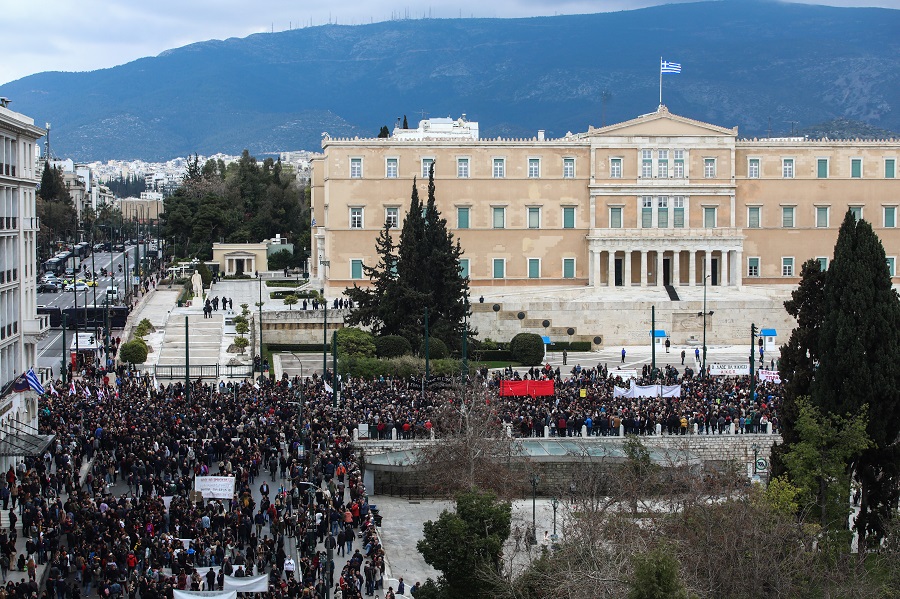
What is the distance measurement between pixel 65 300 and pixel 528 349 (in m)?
31.4

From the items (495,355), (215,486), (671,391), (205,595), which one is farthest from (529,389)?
(205,595)

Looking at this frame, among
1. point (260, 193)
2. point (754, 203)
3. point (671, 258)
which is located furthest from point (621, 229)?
point (260, 193)

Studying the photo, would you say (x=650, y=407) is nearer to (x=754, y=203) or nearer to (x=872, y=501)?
(x=872, y=501)

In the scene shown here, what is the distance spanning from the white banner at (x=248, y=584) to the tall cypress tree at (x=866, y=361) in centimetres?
1444

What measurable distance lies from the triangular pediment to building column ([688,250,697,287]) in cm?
667

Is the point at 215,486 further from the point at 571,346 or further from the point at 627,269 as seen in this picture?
the point at 627,269

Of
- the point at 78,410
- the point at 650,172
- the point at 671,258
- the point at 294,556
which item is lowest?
the point at 294,556

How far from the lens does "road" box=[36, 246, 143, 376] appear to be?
5672cm

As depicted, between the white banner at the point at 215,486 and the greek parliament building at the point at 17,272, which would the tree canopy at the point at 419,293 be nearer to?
the greek parliament building at the point at 17,272

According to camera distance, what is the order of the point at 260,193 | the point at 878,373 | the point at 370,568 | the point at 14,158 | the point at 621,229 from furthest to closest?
the point at 260,193
the point at 621,229
the point at 14,158
the point at 878,373
the point at 370,568

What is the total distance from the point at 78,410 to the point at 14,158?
7539 mm

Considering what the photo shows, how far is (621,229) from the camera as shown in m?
72.3

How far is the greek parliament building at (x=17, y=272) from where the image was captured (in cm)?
3578

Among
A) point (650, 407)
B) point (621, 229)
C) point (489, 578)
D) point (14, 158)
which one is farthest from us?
point (621, 229)
